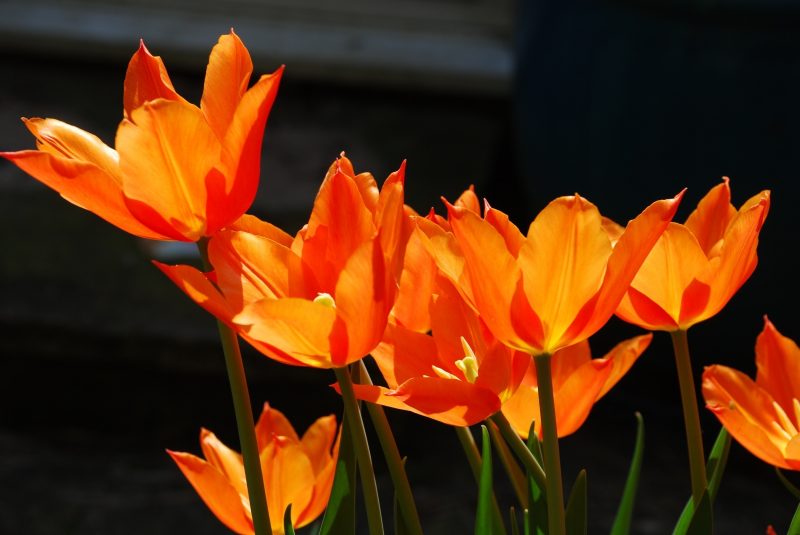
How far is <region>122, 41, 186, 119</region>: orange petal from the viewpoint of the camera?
1.25 feet

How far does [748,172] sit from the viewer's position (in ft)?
5.60

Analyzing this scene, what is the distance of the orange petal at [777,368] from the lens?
43 centimetres

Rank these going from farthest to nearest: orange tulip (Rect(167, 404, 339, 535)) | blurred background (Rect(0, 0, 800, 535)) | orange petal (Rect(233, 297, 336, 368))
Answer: blurred background (Rect(0, 0, 800, 535)) < orange tulip (Rect(167, 404, 339, 535)) < orange petal (Rect(233, 297, 336, 368))

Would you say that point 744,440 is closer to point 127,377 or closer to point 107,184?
point 107,184

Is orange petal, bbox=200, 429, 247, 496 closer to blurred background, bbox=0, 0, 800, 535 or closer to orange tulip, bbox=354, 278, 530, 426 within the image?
orange tulip, bbox=354, 278, 530, 426

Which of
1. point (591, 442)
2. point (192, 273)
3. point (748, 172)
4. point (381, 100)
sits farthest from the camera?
point (381, 100)

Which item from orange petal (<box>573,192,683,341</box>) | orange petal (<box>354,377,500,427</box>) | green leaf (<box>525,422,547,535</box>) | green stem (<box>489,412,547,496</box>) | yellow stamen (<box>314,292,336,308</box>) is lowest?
green leaf (<box>525,422,547,535</box>)

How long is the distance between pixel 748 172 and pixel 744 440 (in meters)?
1.38

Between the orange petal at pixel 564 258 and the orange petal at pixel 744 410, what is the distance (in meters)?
0.07

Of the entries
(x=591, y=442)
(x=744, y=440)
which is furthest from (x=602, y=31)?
(x=744, y=440)

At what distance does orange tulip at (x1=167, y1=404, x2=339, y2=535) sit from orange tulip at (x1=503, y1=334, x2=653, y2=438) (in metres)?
0.06

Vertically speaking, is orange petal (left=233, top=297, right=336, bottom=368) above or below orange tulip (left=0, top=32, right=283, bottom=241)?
below

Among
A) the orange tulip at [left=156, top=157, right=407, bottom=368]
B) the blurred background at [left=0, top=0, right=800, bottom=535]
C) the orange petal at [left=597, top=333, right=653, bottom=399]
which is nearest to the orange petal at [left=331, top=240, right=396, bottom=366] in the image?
the orange tulip at [left=156, top=157, right=407, bottom=368]

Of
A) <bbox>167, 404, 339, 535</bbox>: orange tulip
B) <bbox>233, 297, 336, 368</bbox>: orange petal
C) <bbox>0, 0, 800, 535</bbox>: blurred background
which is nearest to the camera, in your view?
<bbox>233, 297, 336, 368</bbox>: orange petal
